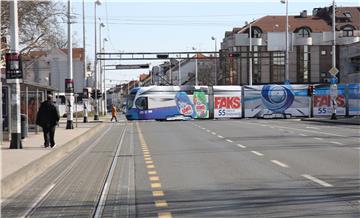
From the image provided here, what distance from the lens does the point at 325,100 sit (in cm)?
6656

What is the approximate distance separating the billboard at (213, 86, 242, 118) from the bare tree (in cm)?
1791

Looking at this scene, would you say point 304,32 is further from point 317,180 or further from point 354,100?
point 317,180

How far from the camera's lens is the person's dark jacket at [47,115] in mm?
22094

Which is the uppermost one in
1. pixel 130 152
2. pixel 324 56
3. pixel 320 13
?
pixel 320 13

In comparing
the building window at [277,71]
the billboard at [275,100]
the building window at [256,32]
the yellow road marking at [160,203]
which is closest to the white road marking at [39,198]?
the yellow road marking at [160,203]

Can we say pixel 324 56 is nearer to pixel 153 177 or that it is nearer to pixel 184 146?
pixel 184 146

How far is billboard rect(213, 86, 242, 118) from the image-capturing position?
213 feet

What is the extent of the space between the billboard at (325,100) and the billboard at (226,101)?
8466mm

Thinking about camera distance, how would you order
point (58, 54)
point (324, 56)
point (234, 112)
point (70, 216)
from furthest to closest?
point (58, 54) < point (324, 56) < point (234, 112) < point (70, 216)

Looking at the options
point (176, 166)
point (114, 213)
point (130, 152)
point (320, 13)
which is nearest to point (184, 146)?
point (130, 152)

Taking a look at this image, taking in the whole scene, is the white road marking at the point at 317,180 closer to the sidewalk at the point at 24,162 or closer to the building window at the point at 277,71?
the sidewalk at the point at 24,162

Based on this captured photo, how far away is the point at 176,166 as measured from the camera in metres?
16.4

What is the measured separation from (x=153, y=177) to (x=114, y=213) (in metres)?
4.48

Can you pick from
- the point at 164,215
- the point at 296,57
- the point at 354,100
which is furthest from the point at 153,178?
the point at 296,57
